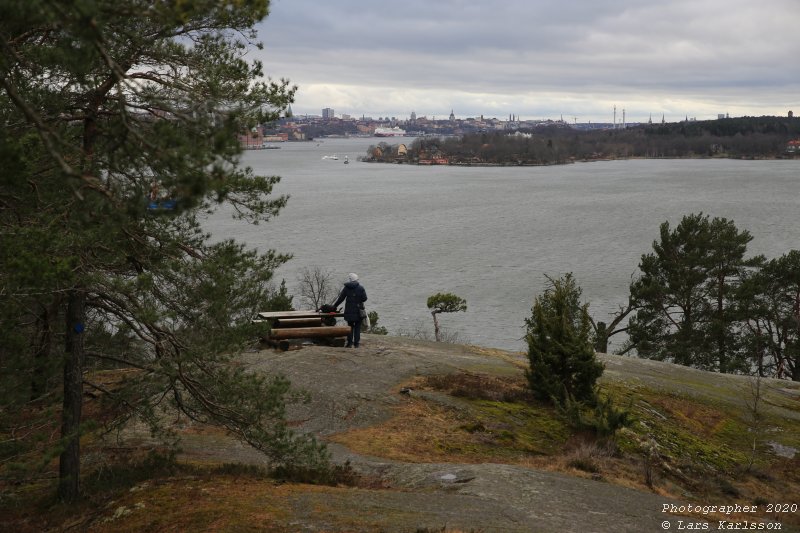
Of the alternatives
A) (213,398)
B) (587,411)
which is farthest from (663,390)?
(213,398)

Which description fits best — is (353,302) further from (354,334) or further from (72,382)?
(72,382)

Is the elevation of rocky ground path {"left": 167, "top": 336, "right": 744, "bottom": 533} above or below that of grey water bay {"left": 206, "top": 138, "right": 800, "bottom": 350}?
above

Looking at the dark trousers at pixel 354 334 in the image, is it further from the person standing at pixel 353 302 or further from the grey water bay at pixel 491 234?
the grey water bay at pixel 491 234

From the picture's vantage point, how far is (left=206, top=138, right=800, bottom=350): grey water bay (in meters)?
45.1

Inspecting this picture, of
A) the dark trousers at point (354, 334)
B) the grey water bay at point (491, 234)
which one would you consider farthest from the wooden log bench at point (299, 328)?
the grey water bay at point (491, 234)

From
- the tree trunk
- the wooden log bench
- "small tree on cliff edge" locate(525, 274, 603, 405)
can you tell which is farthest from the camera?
the wooden log bench

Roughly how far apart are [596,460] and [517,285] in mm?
37182

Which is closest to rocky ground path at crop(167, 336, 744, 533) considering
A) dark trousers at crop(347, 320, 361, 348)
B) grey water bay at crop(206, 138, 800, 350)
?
dark trousers at crop(347, 320, 361, 348)

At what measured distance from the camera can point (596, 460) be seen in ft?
39.5

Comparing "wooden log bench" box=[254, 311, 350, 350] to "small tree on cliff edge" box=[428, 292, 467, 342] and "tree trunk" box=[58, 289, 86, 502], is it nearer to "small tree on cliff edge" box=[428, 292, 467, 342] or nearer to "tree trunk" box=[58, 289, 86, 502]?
"tree trunk" box=[58, 289, 86, 502]

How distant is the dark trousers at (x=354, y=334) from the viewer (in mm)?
16881

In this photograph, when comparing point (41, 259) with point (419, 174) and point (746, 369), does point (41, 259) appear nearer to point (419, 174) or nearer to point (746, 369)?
point (746, 369)

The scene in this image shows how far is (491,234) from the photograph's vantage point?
72438 mm

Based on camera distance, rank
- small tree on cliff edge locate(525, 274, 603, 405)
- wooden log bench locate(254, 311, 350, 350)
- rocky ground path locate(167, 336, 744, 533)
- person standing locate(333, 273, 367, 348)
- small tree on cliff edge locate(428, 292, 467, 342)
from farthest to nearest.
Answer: small tree on cliff edge locate(428, 292, 467, 342) < wooden log bench locate(254, 311, 350, 350) < person standing locate(333, 273, 367, 348) < small tree on cliff edge locate(525, 274, 603, 405) < rocky ground path locate(167, 336, 744, 533)
